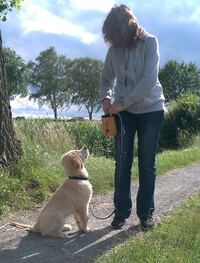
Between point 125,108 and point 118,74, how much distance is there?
468mm

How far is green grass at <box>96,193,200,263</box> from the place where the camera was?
17.7 ft

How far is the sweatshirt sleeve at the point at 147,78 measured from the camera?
639cm

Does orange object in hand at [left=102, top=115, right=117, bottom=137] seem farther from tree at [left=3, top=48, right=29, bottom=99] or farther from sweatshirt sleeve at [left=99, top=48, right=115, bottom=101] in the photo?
tree at [left=3, top=48, right=29, bottom=99]

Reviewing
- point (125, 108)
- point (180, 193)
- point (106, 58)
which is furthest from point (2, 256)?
point (180, 193)

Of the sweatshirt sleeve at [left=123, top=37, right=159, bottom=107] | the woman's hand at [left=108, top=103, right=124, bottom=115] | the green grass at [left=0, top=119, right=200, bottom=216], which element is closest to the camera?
the sweatshirt sleeve at [left=123, top=37, right=159, bottom=107]

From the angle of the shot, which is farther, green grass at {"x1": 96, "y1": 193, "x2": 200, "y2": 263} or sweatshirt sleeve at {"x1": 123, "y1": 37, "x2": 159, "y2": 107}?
sweatshirt sleeve at {"x1": 123, "y1": 37, "x2": 159, "y2": 107}

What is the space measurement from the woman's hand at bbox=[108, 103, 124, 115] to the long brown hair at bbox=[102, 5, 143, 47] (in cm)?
70

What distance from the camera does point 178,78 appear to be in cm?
8794

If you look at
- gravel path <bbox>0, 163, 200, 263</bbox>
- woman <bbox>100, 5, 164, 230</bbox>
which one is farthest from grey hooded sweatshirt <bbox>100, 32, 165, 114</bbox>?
gravel path <bbox>0, 163, 200, 263</bbox>

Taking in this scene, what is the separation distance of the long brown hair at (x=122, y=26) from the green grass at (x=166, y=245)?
7.26 feet

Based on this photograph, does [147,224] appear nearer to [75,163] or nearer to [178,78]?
[75,163]

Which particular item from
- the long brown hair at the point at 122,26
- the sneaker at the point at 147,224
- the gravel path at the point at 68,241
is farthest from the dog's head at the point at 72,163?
the long brown hair at the point at 122,26

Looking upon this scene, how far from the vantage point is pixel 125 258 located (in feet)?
17.7

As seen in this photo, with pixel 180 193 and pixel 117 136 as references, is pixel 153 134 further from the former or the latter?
pixel 180 193
